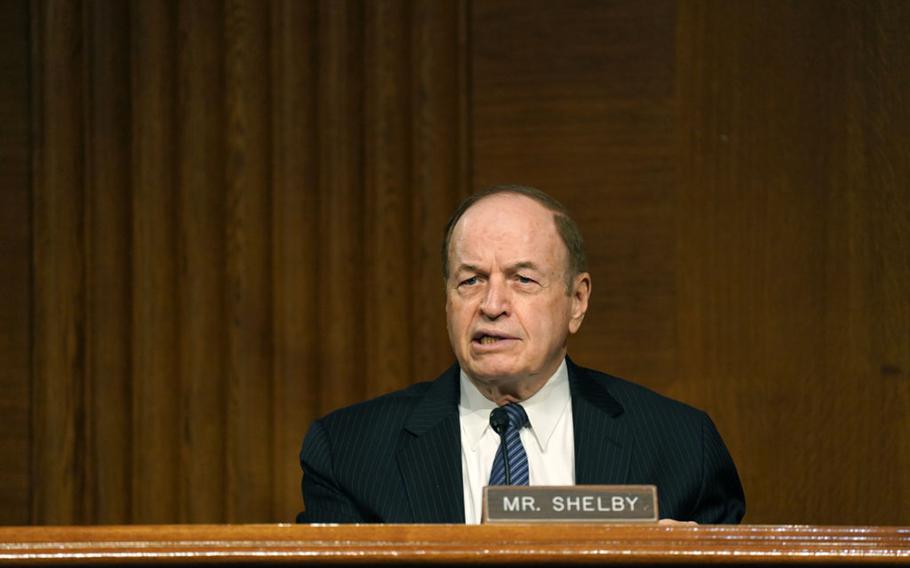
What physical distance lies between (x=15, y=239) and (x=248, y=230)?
64 centimetres

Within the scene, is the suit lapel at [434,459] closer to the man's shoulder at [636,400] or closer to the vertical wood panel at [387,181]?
the man's shoulder at [636,400]

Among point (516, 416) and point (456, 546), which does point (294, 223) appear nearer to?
point (516, 416)

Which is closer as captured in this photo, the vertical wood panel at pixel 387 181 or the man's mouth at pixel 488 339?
the man's mouth at pixel 488 339

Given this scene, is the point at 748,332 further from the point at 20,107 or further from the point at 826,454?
the point at 20,107

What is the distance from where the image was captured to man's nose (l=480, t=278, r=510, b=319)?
2160 mm

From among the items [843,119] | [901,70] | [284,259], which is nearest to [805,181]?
[843,119]

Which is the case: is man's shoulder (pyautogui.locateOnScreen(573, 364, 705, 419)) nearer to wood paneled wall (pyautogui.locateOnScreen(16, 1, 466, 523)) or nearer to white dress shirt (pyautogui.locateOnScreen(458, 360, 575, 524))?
white dress shirt (pyautogui.locateOnScreen(458, 360, 575, 524))

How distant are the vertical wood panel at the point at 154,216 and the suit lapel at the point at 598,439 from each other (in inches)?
50.0

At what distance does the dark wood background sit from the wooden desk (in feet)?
5.79

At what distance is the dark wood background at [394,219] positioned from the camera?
9.73 ft

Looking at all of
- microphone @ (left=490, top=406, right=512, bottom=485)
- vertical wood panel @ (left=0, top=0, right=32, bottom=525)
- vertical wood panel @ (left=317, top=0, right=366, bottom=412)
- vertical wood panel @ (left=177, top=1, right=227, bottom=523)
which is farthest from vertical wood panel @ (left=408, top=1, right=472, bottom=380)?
vertical wood panel @ (left=0, top=0, right=32, bottom=525)


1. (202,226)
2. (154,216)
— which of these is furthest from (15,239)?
(202,226)

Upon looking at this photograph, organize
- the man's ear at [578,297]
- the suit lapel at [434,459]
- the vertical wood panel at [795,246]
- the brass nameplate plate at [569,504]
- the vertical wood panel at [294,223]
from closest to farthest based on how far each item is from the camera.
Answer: the brass nameplate plate at [569,504], the suit lapel at [434,459], the man's ear at [578,297], the vertical wood panel at [795,246], the vertical wood panel at [294,223]

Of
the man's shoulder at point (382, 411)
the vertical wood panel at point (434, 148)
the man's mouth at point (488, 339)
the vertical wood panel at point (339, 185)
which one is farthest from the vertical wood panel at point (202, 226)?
the man's mouth at point (488, 339)
